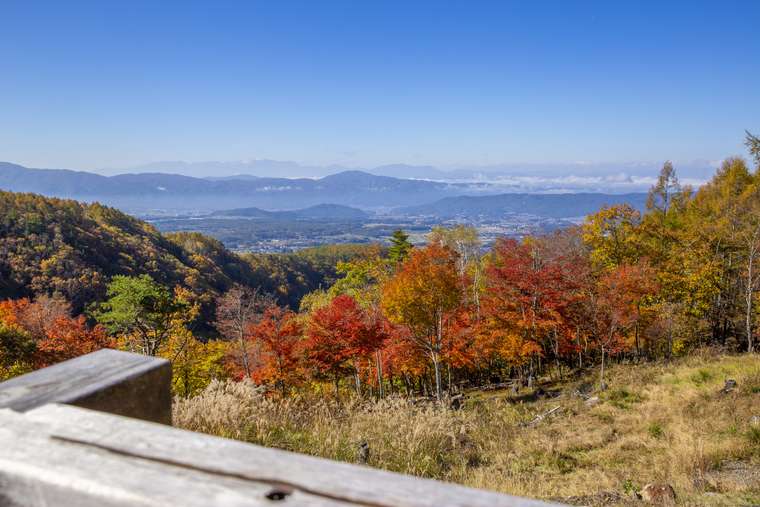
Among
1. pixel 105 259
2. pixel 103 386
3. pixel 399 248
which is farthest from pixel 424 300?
pixel 105 259

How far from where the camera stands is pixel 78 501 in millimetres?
767

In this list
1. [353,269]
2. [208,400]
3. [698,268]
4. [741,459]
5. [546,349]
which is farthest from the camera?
[353,269]

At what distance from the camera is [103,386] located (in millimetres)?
1150

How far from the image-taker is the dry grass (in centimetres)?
467

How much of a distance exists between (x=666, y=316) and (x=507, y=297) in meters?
9.05

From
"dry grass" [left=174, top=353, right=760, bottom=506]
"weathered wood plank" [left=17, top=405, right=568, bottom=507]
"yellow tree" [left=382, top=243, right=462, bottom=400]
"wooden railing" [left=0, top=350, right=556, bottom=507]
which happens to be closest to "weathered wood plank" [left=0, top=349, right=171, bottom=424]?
"wooden railing" [left=0, top=350, right=556, bottom=507]

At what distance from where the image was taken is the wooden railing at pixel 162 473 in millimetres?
712

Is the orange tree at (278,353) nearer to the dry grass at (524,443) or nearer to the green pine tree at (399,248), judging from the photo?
the dry grass at (524,443)

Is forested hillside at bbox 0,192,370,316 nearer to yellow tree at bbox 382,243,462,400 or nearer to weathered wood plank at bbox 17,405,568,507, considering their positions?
yellow tree at bbox 382,243,462,400

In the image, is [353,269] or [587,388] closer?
[587,388]

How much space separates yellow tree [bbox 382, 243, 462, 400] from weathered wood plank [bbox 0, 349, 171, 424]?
21.2m

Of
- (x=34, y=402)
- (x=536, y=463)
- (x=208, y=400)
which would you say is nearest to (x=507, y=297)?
(x=536, y=463)

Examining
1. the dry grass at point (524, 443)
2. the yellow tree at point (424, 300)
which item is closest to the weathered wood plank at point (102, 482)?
the dry grass at point (524, 443)

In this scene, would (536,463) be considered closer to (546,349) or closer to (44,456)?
(44,456)
